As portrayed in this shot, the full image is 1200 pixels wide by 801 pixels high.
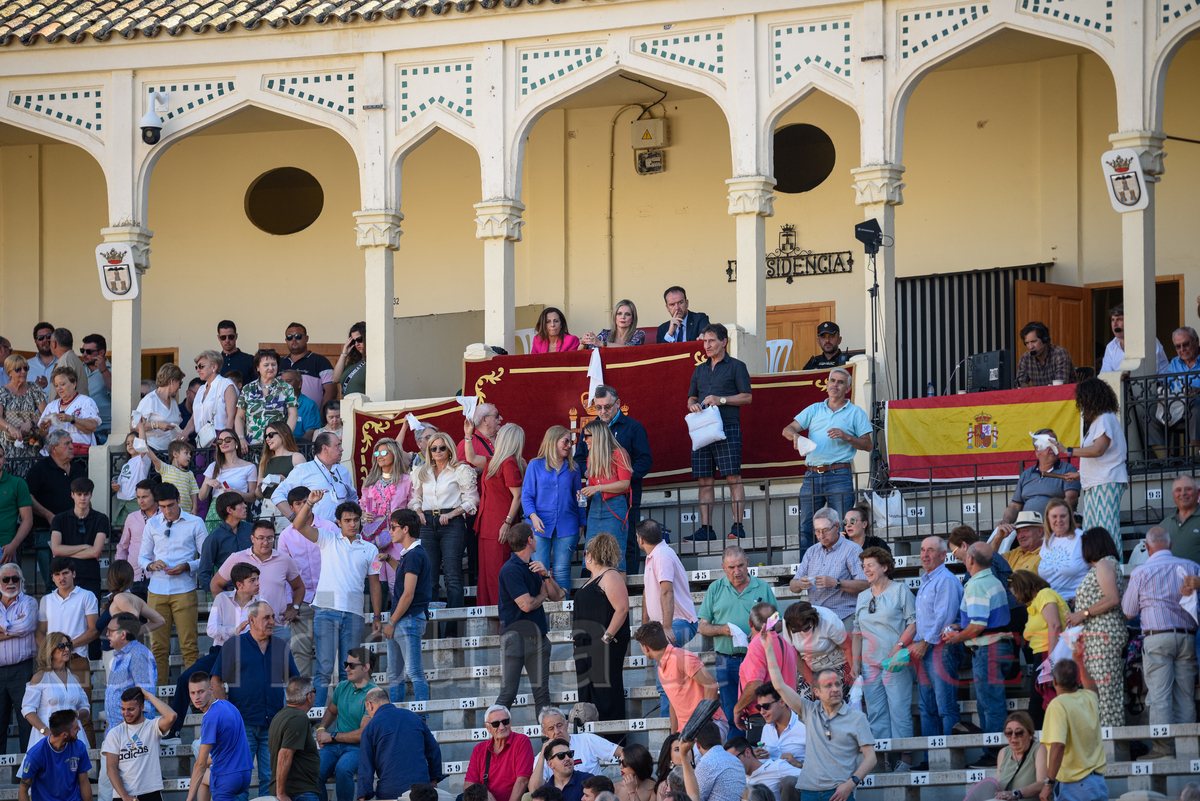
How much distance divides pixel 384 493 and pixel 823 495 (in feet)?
12.2

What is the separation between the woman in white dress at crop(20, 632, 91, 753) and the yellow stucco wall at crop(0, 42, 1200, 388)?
27.0ft

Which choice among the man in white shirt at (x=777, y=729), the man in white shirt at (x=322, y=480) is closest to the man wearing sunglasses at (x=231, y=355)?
the man in white shirt at (x=322, y=480)

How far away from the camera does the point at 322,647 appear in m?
13.2

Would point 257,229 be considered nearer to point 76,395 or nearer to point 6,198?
point 6,198

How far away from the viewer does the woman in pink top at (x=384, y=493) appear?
1439 centimetres

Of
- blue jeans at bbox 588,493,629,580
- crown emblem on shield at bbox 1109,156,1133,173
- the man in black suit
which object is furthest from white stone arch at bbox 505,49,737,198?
blue jeans at bbox 588,493,629,580

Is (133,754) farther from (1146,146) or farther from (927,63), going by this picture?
(1146,146)

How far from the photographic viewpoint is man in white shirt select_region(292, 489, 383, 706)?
13.2 meters

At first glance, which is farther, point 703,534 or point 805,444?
point 703,534

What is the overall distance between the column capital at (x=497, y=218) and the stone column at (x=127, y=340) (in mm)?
3721

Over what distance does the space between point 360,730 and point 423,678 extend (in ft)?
3.21

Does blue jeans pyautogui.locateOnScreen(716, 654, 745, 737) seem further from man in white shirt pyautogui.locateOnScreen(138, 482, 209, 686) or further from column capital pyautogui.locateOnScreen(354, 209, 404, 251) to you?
column capital pyautogui.locateOnScreen(354, 209, 404, 251)

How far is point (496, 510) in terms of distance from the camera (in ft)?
46.3

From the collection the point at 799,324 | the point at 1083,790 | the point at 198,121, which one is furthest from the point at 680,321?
the point at 1083,790
